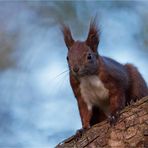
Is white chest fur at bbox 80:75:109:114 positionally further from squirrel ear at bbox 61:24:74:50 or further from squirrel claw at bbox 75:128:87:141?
squirrel claw at bbox 75:128:87:141

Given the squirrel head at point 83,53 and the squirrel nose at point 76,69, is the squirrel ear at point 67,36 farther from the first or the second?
the squirrel nose at point 76,69

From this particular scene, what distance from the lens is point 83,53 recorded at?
4.50 m

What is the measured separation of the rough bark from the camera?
374 cm

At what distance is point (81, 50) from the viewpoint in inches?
178

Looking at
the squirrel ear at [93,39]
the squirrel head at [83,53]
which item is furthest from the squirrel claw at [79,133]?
the squirrel ear at [93,39]

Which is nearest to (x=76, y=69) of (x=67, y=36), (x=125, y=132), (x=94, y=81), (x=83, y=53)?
(x=83, y=53)

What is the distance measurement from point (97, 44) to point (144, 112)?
1.07 m

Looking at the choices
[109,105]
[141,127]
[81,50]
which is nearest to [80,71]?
[81,50]

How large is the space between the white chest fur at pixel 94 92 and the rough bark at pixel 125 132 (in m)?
0.72

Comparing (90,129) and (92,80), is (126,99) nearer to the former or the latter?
(92,80)

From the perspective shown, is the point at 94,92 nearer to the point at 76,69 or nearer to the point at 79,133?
the point at 76,69

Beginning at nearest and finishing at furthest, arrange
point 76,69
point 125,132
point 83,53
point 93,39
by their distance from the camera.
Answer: point 125,132
point 76,69
point 83,53
point 93,39

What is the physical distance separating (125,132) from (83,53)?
102 cm

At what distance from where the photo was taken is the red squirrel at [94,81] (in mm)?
4488
